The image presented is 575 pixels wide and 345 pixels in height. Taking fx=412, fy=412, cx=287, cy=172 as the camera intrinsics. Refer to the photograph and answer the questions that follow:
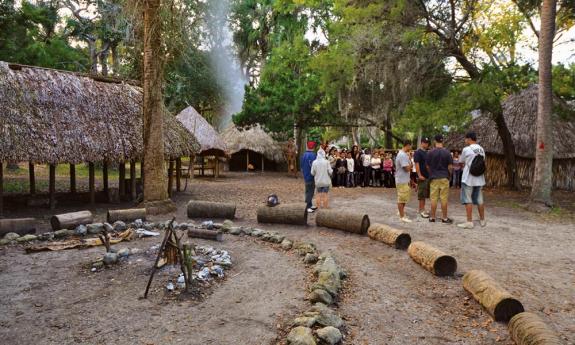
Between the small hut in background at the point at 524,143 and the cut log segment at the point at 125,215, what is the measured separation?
15742 mm

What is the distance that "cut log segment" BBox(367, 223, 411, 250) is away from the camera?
26.2 feet

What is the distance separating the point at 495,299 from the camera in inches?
193

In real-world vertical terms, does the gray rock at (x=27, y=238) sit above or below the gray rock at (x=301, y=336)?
above

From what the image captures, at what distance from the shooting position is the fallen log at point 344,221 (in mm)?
9203

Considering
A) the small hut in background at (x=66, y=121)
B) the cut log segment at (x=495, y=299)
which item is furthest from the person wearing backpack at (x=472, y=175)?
the small hut in background at (x=66, y=121)

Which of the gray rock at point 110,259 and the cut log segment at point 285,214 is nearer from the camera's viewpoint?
the gray rock at point 110,259

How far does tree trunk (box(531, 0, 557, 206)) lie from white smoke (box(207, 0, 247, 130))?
93.1 ft

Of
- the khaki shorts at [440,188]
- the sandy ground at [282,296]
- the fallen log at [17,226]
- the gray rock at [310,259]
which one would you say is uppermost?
the khaki shorts at [440,188]

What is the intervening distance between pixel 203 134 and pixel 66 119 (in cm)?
1270

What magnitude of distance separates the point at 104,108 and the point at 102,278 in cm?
829

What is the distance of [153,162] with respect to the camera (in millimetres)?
12078

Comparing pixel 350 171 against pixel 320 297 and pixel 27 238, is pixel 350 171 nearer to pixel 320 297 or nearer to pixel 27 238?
pixel 27 238

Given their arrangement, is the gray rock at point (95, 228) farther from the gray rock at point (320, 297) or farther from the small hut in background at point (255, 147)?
the small hut in background at point (255, 147)

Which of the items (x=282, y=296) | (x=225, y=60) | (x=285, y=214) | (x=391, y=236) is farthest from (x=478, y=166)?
(x=225, y=60)
